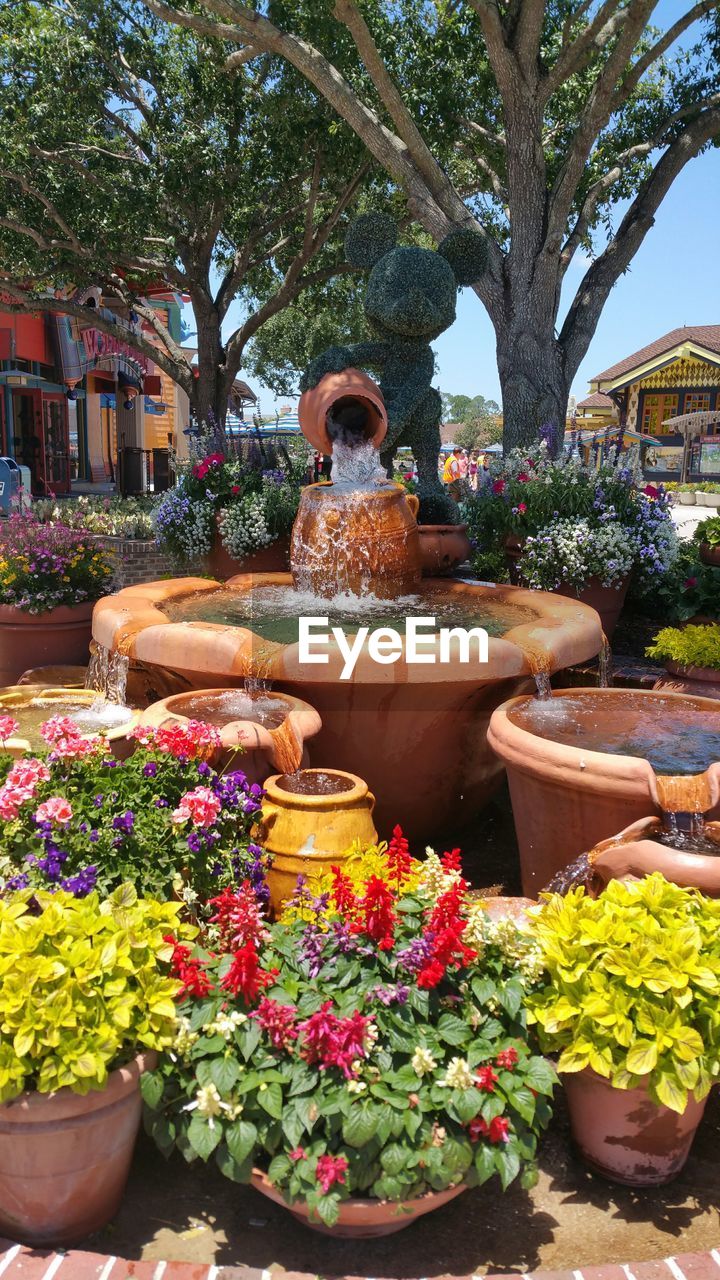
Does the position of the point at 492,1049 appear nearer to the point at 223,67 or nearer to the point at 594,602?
the point at 594,602

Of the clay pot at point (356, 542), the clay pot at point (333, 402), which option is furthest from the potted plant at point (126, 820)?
the clay pot at point (333, 402)

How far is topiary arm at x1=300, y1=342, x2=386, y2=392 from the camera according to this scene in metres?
6.71

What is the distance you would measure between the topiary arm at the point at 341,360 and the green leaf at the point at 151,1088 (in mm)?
5098

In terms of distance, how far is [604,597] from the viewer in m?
6.96

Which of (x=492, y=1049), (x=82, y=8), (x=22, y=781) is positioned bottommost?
(x=492, y=1049)

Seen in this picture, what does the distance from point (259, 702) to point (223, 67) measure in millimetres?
10990

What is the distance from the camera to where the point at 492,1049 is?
229 cm

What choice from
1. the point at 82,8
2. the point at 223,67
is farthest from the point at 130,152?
the point at 223,67

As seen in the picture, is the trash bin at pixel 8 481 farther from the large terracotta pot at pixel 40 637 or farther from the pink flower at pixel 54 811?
the pink flower at pixel 54 811

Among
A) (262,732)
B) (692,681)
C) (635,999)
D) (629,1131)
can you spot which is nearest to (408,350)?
(692,681)

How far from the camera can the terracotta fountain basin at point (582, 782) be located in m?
3.18

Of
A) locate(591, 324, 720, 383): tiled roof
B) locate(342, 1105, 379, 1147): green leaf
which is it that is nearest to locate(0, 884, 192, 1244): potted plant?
locate(342, 1105, 379, 1147): green leaf

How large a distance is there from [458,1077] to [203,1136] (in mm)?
592

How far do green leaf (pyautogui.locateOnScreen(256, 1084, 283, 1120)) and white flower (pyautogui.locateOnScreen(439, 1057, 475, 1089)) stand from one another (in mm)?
372
